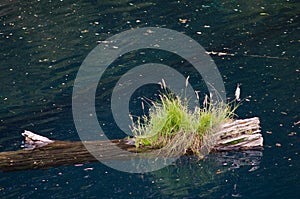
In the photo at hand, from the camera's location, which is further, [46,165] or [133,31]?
[133,31]

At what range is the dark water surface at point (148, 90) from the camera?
519cm

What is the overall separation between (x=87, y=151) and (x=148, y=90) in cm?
196

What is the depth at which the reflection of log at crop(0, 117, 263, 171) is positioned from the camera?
5.49m

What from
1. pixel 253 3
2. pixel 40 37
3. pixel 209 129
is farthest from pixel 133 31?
pixel 209 129

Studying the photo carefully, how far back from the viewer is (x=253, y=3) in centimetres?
1056

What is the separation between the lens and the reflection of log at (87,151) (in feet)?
18.0

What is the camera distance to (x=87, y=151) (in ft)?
18.5

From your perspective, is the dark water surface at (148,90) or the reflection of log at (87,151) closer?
the dark water surface at (148,90)

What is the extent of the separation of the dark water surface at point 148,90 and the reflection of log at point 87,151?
0.28 ft

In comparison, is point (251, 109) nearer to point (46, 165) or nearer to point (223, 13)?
point (46, 165)

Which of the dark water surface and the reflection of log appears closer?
the dark water surface

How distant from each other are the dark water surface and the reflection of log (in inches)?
3.3

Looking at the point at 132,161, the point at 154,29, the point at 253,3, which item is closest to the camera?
the point at 132,161

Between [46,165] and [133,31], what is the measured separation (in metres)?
4.59
